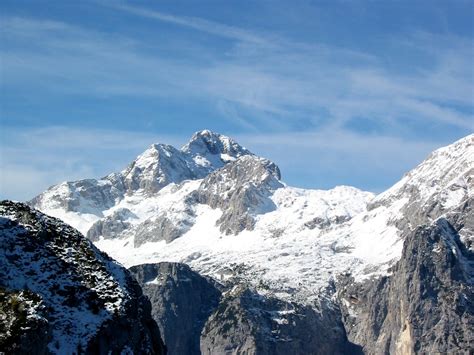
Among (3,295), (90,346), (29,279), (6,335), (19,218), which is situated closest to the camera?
(6,335)

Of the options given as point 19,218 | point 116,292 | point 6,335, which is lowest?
point 6,335

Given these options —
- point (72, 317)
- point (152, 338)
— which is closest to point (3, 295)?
point (72, 317)

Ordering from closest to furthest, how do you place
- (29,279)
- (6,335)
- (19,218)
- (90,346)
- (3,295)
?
1. (6,335)
2. (3,295)
3. (90,346)
4. (29,279)
5. (19,218)

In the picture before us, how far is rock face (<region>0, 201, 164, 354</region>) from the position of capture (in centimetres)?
12106

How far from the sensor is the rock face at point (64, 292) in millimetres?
121062

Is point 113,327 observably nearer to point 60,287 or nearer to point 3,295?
point 60,287

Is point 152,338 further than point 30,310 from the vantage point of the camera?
Yes

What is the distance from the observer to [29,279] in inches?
5463

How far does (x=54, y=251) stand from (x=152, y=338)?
779 inches

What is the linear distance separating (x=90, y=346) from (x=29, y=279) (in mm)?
14688

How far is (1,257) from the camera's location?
141250 mm

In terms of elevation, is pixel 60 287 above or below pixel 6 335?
above

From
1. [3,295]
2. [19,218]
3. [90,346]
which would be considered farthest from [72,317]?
[19,218]

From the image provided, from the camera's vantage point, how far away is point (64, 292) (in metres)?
137
